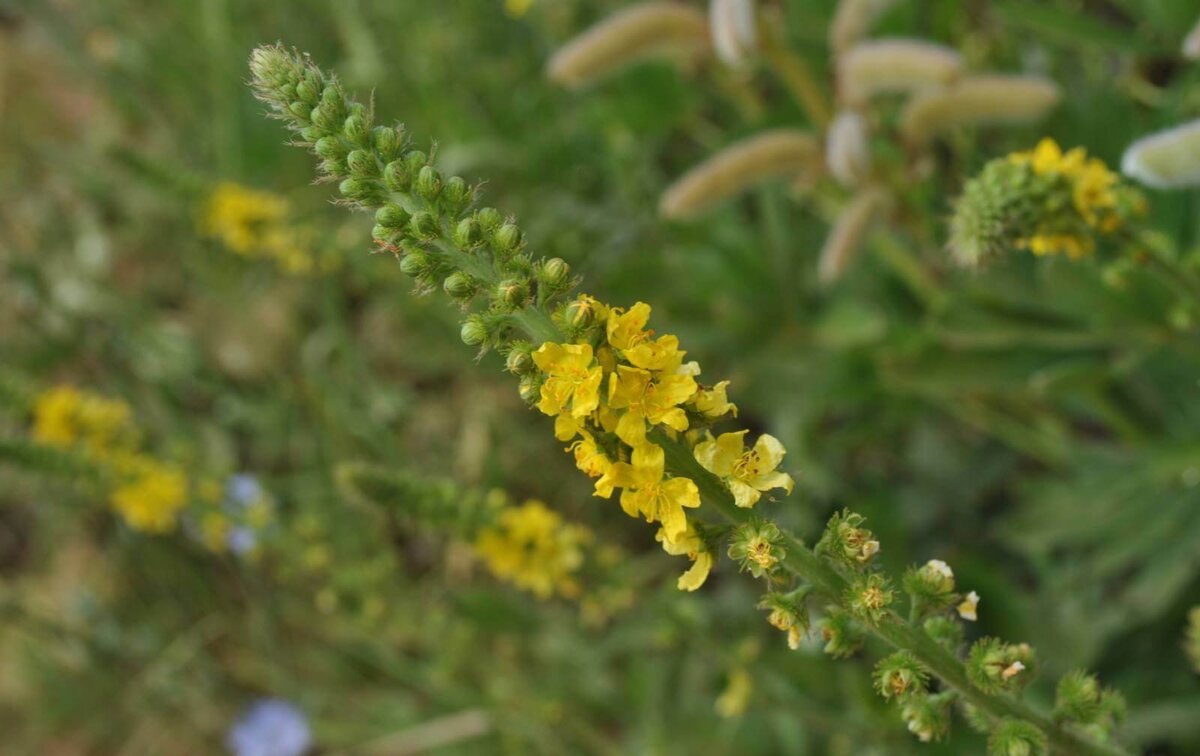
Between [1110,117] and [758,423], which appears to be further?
[758,423]

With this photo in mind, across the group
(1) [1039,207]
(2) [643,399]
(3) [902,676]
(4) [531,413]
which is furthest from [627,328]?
(4) [531,413]

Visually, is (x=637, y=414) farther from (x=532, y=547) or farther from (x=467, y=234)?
(x=532, y=547)

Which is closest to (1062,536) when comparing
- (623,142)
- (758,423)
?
(758,423)

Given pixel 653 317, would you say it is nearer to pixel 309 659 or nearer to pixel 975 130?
pixel 975 130

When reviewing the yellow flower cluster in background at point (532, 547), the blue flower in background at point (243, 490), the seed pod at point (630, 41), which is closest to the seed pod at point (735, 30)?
the seed pod at point (630, 41)

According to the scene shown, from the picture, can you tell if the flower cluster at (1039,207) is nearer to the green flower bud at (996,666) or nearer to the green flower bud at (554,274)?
the green flower bud at (996,666)

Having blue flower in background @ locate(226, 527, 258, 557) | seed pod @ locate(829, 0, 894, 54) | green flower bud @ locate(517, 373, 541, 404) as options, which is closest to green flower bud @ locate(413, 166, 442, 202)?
green flower bud @ locate(517, 373, 541, 404)

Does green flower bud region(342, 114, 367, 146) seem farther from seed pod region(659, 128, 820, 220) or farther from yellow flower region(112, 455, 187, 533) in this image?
yellow flower region(112, 455, 187, 533)
